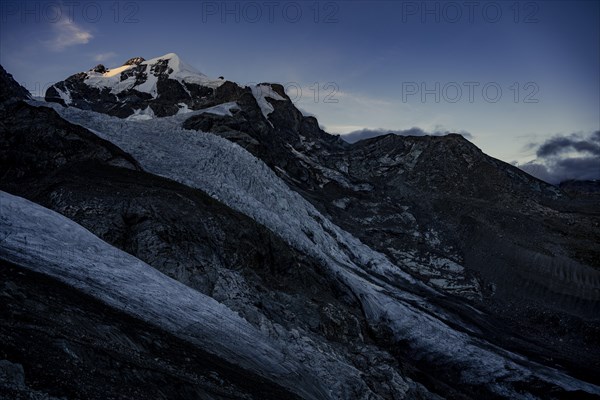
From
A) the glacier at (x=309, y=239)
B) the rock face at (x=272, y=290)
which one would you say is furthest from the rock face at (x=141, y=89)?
the glacier at (x=309, y=239)

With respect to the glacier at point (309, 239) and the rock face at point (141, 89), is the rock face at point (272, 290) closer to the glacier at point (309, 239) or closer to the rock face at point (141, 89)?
the glacier at point (309, 239)

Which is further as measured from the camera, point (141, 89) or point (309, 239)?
point (141, 89)

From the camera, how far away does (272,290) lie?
20891mm

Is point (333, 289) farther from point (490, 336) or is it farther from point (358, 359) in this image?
point (490, 336)

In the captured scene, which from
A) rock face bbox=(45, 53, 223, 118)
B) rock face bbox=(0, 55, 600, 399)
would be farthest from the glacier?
rock face bbox=(45, 53, 223, 118)

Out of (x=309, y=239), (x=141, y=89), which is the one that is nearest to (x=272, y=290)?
(x=309, y=239)

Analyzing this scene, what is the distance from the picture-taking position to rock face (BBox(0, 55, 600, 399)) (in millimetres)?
9227

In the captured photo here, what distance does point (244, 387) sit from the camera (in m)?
11.0

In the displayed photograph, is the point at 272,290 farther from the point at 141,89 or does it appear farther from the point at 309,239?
the point at 141,89

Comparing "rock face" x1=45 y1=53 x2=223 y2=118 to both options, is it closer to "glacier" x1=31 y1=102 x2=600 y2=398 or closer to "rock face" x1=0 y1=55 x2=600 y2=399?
"rock face" x1=0 y1=55 x2=600 y2=399

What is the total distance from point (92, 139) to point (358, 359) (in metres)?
22.2

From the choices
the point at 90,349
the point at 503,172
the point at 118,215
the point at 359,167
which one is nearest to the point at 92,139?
the point at 118,215

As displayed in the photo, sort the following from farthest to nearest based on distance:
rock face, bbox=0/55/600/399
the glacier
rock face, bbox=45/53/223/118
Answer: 1. rock face, bbox=45/53/223/118
2. the glacier
3. rock face, bbox=0/55/600/399

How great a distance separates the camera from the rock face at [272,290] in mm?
9227
